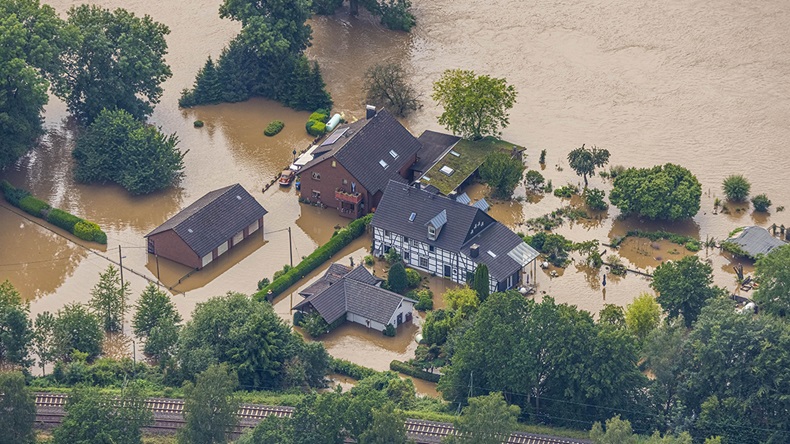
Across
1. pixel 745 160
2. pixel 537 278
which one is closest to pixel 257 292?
pixel 537 278

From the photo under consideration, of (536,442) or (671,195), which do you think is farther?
(671,195)

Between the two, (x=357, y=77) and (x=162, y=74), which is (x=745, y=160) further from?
(x=162, y=74)

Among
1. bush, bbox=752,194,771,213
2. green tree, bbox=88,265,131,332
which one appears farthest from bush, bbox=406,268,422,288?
bush, bbox=752,194,771,213

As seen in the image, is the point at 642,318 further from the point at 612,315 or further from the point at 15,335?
the point at 15,335

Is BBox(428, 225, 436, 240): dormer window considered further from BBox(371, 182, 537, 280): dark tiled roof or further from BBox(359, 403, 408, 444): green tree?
BBox(359, 403, 408, 444): green tree

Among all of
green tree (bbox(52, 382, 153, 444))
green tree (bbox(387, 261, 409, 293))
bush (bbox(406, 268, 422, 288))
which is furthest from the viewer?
bush (bbox(406, 268, 422, 288))

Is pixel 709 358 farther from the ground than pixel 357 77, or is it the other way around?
pixel 357 77
